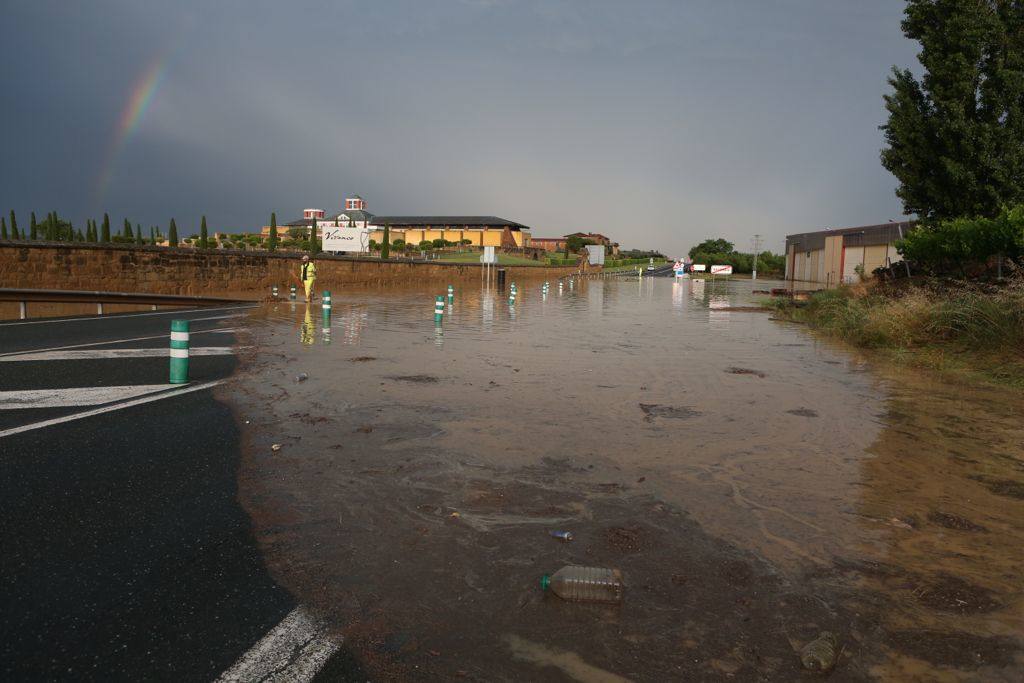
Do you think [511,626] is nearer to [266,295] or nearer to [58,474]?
[58,474]

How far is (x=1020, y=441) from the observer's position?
691 cm

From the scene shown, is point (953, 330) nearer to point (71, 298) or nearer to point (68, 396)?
point (68, 396)

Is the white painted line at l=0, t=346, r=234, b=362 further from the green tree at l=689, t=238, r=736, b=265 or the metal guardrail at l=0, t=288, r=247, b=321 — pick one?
the green tree at l=689, t=238, r=736, b=265

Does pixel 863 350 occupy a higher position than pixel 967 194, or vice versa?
pixel 967 194

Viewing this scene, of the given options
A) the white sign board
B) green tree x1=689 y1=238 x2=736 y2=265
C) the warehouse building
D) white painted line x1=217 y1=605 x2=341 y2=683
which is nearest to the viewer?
white painted line x1=217 y1=605 x2=341 y2=683

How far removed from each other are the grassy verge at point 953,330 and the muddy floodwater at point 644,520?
1.97 m

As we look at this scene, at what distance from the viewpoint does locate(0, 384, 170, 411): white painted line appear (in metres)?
7.18

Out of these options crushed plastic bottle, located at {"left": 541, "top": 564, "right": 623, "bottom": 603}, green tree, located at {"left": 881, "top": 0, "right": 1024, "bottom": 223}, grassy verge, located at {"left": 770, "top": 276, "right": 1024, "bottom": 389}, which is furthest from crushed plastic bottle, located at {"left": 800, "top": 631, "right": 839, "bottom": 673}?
green tree, located at {"left": 881, "top": 0, "right": 1024, "bottom": 223}

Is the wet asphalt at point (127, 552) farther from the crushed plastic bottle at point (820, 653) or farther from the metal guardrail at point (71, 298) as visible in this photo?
the metal guardrail at point (71, 298)

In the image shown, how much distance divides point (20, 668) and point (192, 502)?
1.88 meters

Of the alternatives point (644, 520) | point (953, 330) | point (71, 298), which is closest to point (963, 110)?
point (953, 330)

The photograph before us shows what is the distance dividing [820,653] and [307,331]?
14.2 metres

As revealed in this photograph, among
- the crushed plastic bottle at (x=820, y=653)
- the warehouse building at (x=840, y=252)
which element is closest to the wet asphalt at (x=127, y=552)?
the crushed plastic bottle at (x=820, y=653)

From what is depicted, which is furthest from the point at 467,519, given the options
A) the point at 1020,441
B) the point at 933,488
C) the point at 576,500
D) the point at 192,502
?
the point at 1020,441
